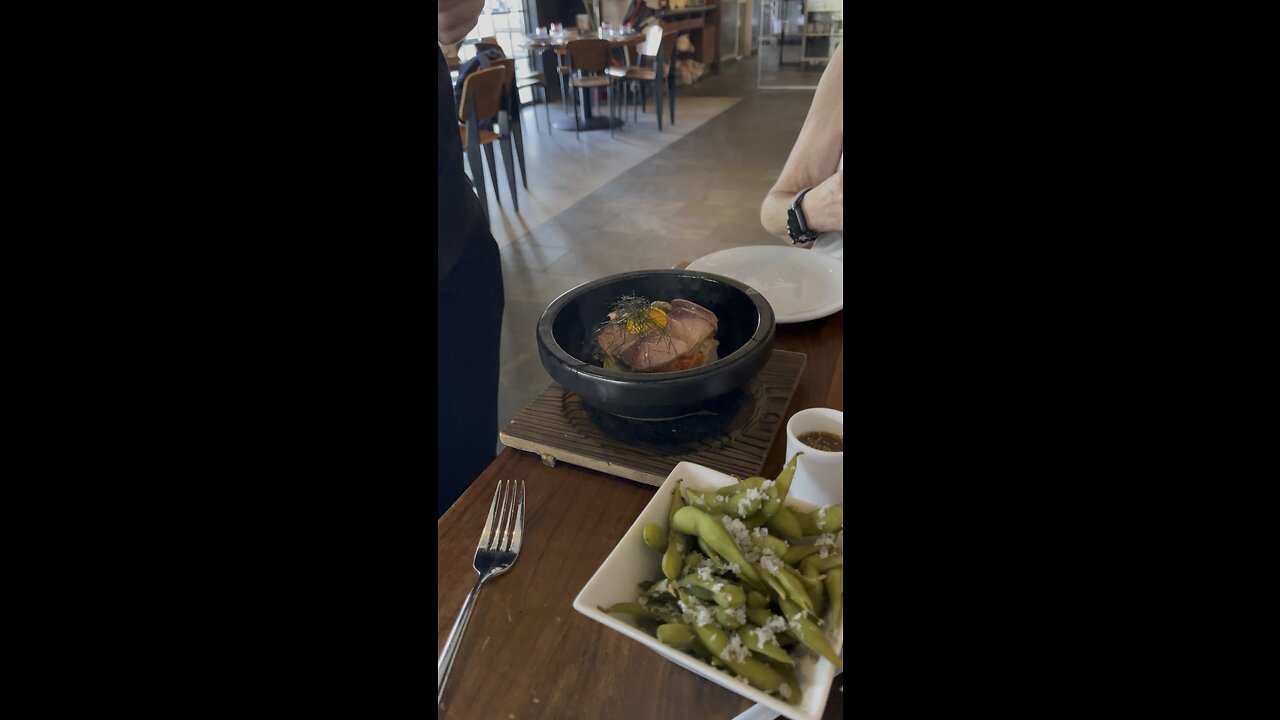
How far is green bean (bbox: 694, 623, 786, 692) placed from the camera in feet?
1.37

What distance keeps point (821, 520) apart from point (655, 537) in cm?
13

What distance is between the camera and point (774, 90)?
7227mm

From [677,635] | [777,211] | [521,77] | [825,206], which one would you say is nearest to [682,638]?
[677,635]

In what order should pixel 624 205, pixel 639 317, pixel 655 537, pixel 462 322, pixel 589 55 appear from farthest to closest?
pixel 589 55, pixel 624 205, pixel 462 322, pixel 639 317, pixel 655 537

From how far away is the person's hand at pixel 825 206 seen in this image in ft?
4.11

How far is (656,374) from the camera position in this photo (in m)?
0.63

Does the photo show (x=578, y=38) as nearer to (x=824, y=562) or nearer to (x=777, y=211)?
(x=777, y=211)

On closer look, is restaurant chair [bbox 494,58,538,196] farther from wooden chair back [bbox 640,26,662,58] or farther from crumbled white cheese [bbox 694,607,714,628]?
crumbled white cheese [bbox 694,607,714,628]

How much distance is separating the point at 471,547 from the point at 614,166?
4358 mm

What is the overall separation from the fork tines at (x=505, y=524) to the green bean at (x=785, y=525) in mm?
237

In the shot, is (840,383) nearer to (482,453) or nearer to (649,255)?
(482,453)

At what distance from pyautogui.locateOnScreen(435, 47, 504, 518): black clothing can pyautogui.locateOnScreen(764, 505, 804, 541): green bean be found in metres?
0.57

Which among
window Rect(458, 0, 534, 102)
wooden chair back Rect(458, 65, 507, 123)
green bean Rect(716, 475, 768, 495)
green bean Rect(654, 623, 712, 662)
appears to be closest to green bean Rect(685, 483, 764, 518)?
green bean Rect(716, 475, 768, 495)

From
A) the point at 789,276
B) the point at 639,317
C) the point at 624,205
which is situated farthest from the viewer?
the point at 624,205
